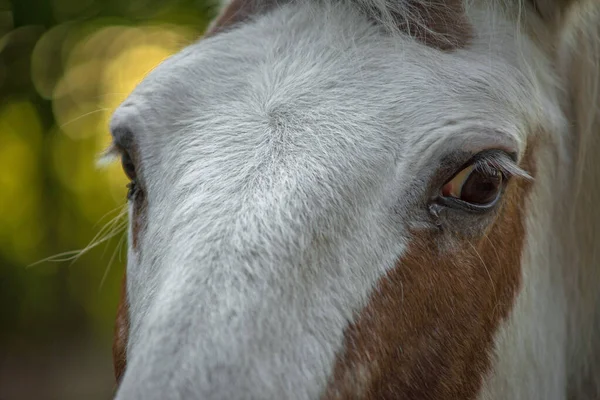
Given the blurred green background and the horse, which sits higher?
the horse

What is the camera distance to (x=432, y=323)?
192 centimetres

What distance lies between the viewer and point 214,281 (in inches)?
65.6

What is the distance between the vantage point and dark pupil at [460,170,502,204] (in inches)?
77.6

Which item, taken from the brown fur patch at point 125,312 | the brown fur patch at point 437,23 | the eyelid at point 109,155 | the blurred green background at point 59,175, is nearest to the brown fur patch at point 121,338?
the brown fur patch at point 125,312

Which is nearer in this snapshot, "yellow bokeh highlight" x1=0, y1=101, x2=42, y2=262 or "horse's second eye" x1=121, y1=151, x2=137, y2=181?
"horse's second eye" x1=121, y1=151, x2=137, y2=181

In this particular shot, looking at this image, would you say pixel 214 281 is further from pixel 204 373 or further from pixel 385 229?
pixel 385 229

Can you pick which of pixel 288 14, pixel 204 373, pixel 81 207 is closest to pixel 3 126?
pixel 81 207

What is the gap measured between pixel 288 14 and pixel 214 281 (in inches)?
42.5

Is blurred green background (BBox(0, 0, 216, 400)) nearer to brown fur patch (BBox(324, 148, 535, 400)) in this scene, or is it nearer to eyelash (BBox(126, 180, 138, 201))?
eyelash (BBox(126, 180, 138, 201))

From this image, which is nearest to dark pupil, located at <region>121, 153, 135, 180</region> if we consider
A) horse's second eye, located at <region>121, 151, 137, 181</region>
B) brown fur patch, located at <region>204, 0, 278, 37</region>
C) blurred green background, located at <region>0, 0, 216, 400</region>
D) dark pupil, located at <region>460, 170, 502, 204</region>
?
horse's second eye, located at <region>121, 151, 137, 181</region>

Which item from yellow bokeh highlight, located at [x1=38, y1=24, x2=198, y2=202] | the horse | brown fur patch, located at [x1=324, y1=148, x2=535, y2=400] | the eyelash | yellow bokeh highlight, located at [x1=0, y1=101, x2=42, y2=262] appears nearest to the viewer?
the horse

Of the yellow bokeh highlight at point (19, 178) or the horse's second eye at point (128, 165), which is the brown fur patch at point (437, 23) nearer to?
the horse's second eye at point (128, 165)

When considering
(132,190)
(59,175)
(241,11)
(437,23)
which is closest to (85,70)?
(59,175)

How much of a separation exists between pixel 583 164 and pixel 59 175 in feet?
37.3
